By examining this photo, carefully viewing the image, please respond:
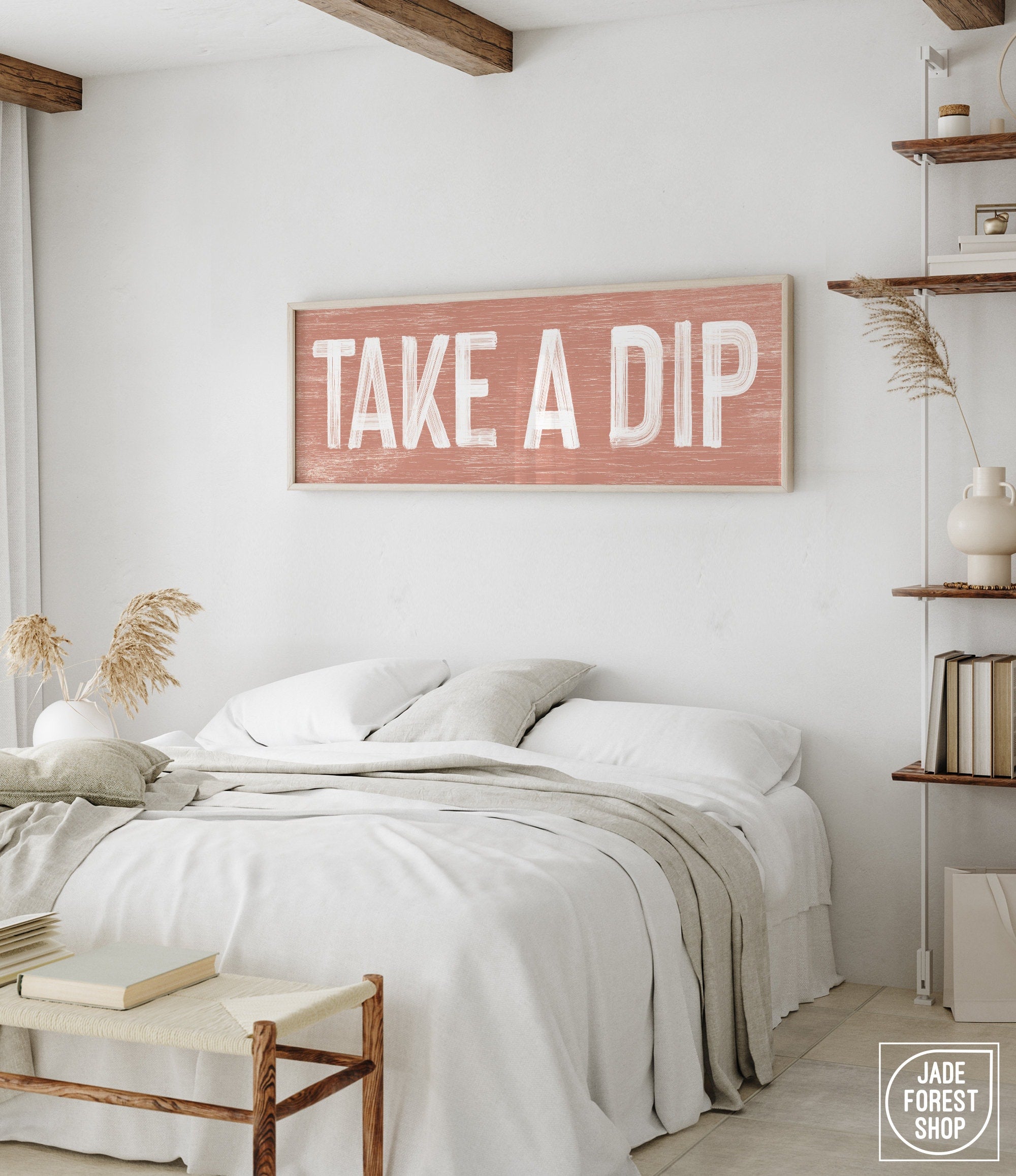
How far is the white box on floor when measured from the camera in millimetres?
3480

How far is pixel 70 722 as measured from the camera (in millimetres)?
4359

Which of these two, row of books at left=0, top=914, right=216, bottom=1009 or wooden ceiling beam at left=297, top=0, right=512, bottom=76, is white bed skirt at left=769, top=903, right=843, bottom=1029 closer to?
row of books at left=0, top=914, right=216, bottom=1009

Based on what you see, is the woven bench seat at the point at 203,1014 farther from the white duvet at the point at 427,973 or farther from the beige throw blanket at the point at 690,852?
the beige throw blanket at the point at 690,852

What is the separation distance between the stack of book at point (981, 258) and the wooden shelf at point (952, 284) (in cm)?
2

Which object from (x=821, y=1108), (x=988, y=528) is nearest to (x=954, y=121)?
(x=988, y=528)

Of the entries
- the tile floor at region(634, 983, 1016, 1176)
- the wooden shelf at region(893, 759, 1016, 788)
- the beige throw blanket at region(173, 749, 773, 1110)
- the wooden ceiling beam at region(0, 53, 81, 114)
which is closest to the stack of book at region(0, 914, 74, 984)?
the beige throw blanket at region(173, 749, 773, 1110)

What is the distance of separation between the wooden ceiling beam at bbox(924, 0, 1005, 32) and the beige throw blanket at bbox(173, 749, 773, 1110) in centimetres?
208

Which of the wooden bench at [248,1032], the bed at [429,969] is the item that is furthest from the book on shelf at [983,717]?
the wooden bench at [248,1032]

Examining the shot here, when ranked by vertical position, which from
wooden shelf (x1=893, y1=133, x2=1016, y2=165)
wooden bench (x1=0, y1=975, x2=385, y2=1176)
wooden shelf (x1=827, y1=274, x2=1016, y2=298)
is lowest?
wooden bench (x1=0, y1=975, x2=385, y2=1176)

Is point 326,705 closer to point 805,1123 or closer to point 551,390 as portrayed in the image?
point 551,390

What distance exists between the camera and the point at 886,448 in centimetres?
387

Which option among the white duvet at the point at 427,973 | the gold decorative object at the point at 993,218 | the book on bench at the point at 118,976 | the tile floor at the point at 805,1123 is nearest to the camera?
the book on bench at the point at 118,976

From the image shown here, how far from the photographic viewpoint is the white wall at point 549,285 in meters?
3.86

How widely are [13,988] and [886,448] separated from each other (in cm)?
262
